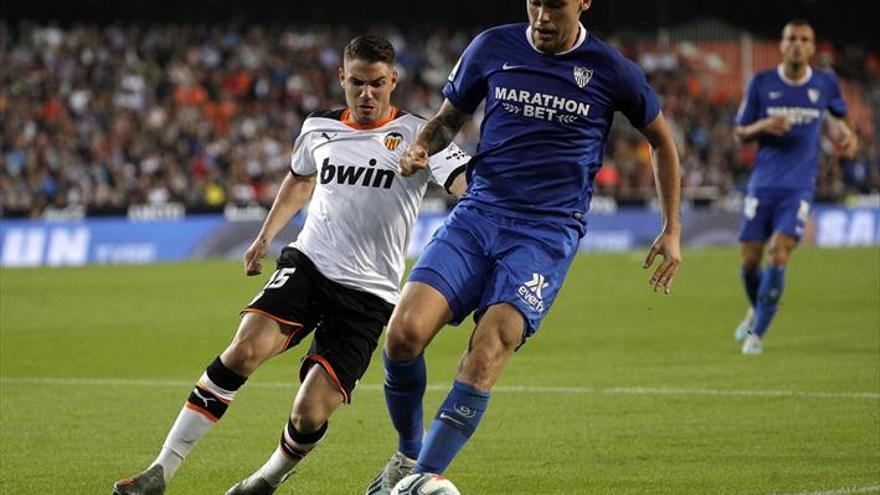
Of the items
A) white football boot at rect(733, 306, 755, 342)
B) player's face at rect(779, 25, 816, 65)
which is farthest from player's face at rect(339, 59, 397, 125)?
white football boot at rect(733, 306, 755, 342)

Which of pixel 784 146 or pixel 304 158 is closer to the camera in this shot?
pixel 304 158

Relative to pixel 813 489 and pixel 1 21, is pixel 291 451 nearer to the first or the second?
pixel 813 489

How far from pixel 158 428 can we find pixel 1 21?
26477 mm

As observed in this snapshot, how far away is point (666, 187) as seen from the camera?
7121 millimetres

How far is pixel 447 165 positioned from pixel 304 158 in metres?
0.82

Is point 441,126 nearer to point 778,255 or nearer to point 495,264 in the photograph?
point 495,264

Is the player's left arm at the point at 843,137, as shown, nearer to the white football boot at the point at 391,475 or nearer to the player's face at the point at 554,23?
the player's face at the point at 554,23

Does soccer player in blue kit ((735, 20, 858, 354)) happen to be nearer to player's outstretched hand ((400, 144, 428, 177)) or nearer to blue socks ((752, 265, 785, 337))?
blue socks ((752, 265, 785, 337))

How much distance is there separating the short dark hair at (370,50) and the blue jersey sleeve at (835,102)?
322 inches

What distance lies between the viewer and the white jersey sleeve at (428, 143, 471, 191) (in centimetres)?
757

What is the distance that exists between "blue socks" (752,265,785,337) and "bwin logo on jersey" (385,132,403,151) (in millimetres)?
7053

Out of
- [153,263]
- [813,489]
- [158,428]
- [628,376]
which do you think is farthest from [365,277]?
[153,263]

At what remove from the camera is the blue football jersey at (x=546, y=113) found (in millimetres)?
6977

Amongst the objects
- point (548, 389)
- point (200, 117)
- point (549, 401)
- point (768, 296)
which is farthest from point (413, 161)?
point (200, 117)
